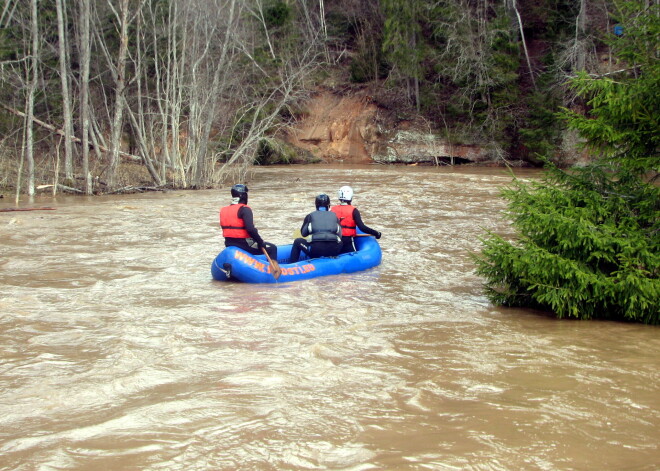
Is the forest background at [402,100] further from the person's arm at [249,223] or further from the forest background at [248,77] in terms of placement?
the person's arm at [249,223]

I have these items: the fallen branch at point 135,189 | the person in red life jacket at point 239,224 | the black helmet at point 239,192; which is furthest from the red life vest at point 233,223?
the fallen branch at point 135,189

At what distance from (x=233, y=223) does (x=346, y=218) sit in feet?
6.25

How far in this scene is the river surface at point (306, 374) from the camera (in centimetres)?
433

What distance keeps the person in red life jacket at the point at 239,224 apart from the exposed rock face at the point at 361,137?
2446 cm

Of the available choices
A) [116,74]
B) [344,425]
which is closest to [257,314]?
[344,425]

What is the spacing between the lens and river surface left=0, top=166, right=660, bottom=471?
4.33 metres

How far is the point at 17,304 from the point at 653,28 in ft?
24.0

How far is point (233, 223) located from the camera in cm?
984

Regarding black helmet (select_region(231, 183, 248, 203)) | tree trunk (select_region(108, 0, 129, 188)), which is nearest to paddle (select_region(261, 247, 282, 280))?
black helmet (select_region(231, 183, 248, 203))

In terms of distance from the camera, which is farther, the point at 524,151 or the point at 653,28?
the point at 524,151

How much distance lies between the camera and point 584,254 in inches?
276

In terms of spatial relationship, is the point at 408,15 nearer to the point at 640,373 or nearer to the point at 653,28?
the point at 653,28

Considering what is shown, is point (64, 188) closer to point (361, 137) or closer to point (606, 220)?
point (606, 220)

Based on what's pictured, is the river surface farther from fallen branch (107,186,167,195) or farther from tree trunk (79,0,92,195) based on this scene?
fallen branch (107,186,167,195)
